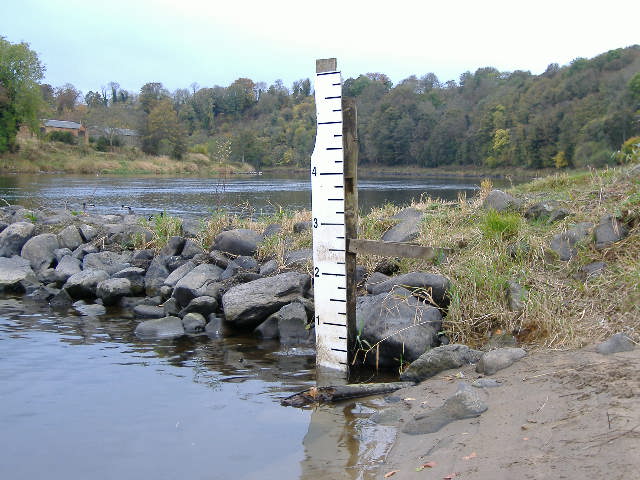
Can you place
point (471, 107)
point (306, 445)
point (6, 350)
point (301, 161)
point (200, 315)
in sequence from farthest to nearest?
point (471, 107)
point (301, 161)
point (200, 315)
point (6, 350)
point (306, 445)

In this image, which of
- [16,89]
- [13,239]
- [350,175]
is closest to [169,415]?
[350,175]

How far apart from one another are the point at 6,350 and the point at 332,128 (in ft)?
15.1

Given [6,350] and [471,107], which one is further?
[471,107]

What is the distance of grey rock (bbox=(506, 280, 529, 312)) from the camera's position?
18.8 ft

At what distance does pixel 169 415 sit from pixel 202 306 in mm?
3426

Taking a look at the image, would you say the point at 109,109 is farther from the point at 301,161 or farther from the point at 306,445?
the point at 306,445

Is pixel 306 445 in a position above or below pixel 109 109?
below

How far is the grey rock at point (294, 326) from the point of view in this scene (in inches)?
296

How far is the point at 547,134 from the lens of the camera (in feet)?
189

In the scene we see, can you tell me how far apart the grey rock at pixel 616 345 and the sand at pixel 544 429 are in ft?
0.20

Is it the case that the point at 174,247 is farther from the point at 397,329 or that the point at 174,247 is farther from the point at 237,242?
the point at 397,329

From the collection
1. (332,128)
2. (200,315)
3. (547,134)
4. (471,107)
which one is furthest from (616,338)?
(471,107)

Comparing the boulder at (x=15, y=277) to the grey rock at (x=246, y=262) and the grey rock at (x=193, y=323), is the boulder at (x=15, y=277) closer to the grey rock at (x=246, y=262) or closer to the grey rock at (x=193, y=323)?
the grey rock at (x=246, y=262)

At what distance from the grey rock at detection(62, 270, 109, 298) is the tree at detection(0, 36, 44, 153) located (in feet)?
205
